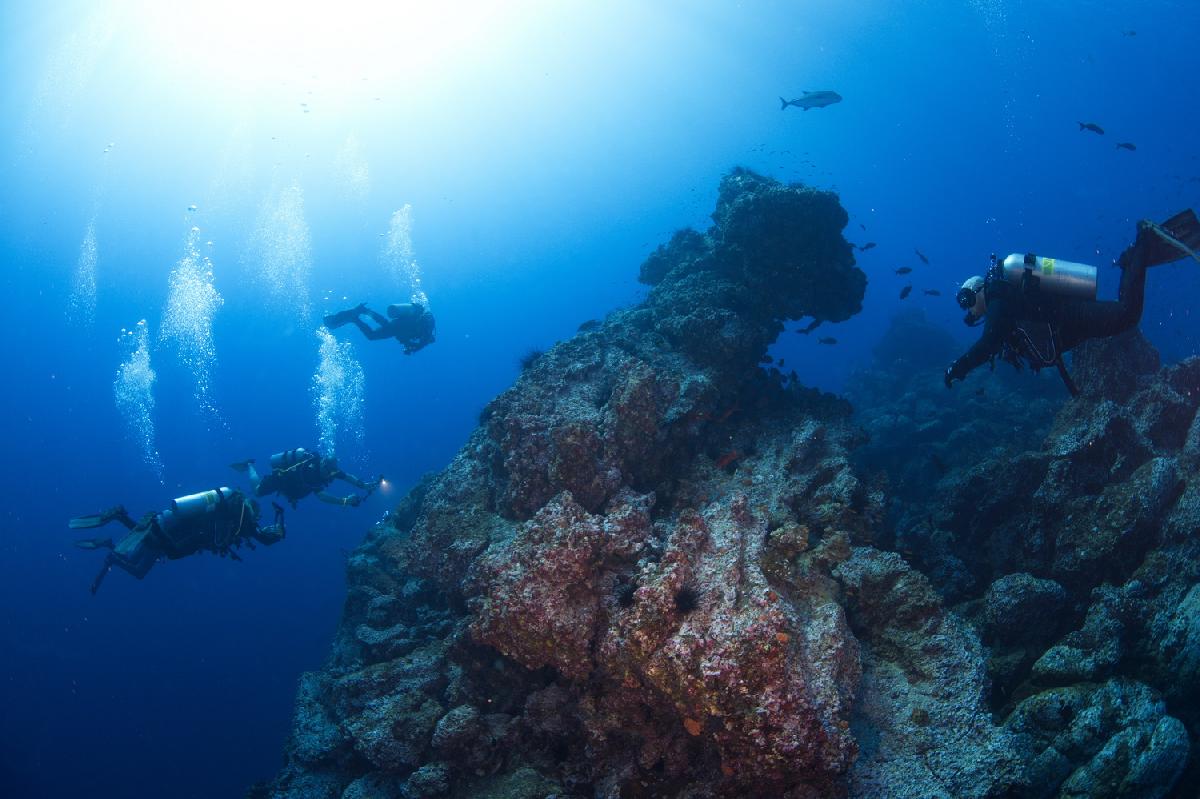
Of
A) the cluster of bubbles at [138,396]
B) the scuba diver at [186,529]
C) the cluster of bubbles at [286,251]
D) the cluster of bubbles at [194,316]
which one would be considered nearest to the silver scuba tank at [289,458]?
the scuba diver at [186,529]

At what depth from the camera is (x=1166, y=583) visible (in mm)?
5090

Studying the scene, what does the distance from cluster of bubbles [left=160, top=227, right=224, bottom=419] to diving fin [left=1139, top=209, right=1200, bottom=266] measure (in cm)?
10611

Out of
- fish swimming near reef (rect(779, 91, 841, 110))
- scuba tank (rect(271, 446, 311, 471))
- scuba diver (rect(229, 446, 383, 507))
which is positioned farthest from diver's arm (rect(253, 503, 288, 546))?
fish swimming near reef (rect(779, 91, 841, 110))

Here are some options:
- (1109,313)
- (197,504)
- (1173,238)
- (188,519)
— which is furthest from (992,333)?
(188,519)

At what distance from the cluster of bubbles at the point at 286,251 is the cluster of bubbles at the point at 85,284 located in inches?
1053

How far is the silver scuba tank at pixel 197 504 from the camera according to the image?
1065cm

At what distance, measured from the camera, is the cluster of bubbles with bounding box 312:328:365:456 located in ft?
295

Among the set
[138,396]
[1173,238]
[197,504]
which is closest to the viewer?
[1173,238]

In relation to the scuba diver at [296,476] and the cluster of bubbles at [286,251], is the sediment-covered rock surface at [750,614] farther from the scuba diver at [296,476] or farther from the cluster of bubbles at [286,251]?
the cluster of bubbles at [286,251]

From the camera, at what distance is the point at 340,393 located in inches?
4158

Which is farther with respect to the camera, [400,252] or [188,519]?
[400,252]

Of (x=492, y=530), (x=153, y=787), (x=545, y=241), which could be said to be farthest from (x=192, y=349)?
(x=492, y=530)

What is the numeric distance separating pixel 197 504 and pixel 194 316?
138m

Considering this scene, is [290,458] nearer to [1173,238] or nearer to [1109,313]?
[1109,313]
